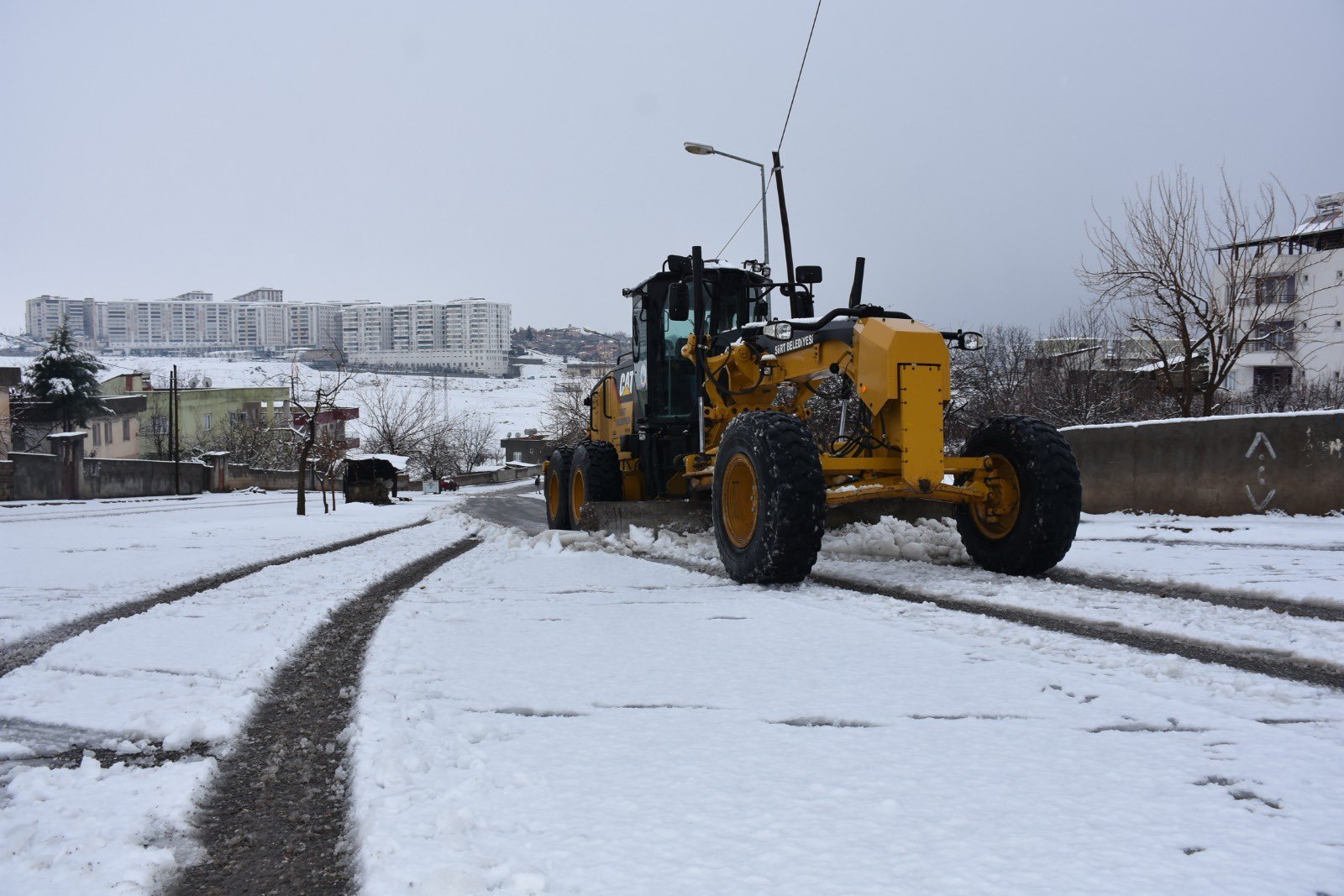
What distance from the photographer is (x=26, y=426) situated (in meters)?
47.8

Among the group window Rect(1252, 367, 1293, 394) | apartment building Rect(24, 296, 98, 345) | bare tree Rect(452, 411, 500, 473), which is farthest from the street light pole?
apartment building Rect(24, 296, 98, 345)

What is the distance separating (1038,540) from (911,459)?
97 cm

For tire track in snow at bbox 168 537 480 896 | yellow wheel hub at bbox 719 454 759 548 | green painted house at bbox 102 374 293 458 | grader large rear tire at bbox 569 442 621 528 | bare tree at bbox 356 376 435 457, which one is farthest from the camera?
green painted house at bbox 102 374 293 458

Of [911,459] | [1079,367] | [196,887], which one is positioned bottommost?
[196,887]

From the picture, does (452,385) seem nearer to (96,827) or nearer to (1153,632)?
(1153,632)

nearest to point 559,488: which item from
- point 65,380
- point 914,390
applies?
point 914,390

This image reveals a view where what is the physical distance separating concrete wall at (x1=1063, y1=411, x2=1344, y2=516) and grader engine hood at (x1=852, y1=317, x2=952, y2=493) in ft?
18.6

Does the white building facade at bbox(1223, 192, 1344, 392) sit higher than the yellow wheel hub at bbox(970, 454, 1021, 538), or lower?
higher

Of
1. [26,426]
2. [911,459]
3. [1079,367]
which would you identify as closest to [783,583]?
[911,459]

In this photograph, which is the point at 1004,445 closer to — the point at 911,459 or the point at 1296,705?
the point at 911,459

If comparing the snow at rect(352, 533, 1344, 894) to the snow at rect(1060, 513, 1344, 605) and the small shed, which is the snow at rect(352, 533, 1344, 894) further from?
the small shed

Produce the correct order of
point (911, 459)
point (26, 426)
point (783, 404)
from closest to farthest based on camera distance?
point (911, 459) < point (783, 404) < point (26, 426)

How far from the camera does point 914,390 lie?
575cm

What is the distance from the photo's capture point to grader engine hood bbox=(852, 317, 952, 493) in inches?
225
